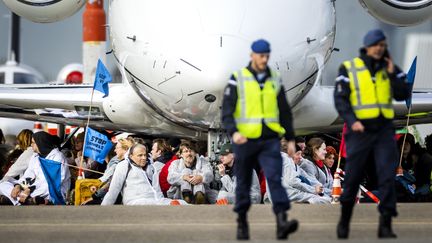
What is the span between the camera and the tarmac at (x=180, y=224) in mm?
12938

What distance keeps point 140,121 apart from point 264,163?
376 inches

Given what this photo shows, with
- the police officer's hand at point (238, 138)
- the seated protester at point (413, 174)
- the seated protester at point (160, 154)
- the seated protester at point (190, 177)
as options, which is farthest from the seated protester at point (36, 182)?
the police officer's hand at point (238, 138)

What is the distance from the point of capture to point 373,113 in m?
12.5

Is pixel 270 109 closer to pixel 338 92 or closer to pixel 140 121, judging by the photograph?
pixel 338 92

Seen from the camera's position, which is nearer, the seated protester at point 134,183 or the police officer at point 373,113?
the police officer at point 373,113

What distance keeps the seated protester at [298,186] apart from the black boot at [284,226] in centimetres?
534

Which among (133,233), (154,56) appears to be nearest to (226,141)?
(154,56)

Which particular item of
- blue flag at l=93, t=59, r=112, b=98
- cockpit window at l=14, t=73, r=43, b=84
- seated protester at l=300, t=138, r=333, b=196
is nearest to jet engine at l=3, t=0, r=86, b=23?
blue flag at l=93, t=59, r=112, b=98

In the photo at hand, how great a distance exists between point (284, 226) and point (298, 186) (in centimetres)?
567

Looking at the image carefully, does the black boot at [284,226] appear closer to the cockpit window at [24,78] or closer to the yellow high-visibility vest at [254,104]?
the yellow high-visibility vest at [254,104]

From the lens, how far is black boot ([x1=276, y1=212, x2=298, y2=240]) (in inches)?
474

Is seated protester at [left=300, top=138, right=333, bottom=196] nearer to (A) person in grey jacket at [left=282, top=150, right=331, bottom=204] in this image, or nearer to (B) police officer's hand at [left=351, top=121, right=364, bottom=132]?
(A) person in grey jacket at [left=282, top=150, right=331, bottom=204]

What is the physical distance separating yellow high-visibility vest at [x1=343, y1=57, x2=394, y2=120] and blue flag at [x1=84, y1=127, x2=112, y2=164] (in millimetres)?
9357

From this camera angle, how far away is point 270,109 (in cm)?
1265
